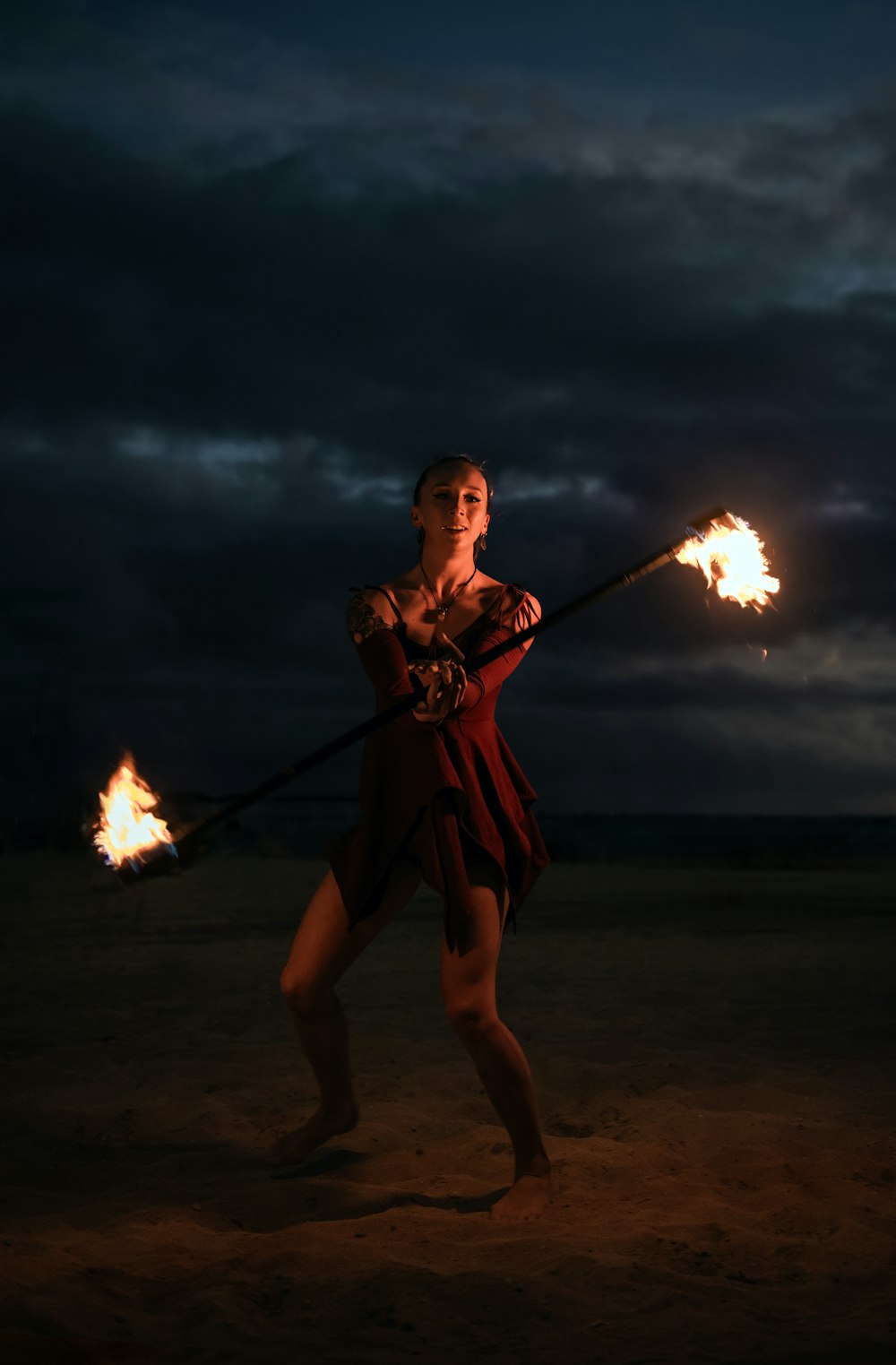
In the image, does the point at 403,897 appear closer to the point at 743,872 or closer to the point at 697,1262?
the point at 697,1262

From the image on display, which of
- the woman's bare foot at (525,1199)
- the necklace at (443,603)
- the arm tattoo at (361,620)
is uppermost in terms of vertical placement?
the necklace at (443,603)

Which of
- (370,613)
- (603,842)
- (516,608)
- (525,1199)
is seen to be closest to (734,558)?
(516,608)

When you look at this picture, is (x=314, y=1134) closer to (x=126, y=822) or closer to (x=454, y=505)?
(x=126, y=822)

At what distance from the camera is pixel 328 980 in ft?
15.5

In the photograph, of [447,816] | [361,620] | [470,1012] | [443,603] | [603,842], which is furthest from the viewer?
[603,842]

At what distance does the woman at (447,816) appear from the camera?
435cm

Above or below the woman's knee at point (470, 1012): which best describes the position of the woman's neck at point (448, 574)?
above

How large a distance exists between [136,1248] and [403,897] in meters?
1.46

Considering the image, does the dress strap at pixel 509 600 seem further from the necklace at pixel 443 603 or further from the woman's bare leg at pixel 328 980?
the woman's bare leg at pixel 328 980

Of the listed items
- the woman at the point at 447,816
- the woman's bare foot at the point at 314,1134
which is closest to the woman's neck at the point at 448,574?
the woman at the point at 447,816

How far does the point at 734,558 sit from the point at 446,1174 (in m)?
2.66

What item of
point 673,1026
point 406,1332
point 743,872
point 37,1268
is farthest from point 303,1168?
point 743,872

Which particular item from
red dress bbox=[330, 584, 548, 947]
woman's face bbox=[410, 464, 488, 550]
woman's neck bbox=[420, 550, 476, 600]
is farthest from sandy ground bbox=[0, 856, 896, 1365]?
woman's face bbox=[410, 464, 488, 550]

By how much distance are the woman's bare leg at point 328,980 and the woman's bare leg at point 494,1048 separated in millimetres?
301
